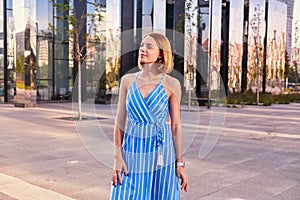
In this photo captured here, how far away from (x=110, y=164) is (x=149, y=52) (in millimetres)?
1383

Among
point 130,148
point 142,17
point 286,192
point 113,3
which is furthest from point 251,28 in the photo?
point 130,148

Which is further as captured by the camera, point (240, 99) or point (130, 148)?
point (240, 99)

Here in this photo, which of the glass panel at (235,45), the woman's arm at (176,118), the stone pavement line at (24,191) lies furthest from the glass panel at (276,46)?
the woman's arm at (176,118)

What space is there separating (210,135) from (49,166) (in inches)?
134

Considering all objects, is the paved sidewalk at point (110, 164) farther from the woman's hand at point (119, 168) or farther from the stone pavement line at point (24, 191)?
the woman's hand at point (119, 168)

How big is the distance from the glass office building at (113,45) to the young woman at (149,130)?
31.2ft

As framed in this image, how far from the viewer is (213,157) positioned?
26.2 ft

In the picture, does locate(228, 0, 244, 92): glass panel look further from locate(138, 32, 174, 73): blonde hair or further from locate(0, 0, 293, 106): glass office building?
locate(138, 32, 174, 73): blonde hair

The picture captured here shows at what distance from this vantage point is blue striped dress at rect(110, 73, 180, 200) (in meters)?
2.73

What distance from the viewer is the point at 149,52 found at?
2.76 metres

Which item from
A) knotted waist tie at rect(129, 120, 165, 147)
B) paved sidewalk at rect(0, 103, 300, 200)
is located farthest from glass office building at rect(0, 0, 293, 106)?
knotted waist tie at rect(129, 120, 165, 147)

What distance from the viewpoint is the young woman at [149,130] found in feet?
9.02

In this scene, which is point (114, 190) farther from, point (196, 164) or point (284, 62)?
point (284, 62)

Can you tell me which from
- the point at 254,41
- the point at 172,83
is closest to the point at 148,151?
the point at 172,83
